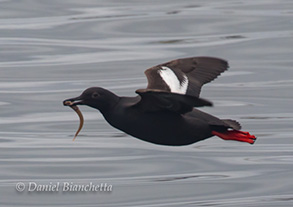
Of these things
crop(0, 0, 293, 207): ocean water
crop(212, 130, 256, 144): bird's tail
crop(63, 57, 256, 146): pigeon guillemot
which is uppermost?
crop(63, 57, 256, 146): pigeon guillemot

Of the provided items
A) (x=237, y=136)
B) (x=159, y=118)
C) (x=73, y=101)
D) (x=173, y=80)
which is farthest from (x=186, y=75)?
(x=73, y=101)

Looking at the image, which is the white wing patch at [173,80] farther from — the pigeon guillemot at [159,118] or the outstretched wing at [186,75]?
the pigeon guillemot at [159,118]

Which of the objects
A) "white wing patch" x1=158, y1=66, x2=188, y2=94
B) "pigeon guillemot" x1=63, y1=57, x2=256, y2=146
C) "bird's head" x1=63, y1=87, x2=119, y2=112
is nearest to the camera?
"pigeon guillemot" x1=63, y1=57, x2=256, y2=146

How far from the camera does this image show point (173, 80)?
29.0ft

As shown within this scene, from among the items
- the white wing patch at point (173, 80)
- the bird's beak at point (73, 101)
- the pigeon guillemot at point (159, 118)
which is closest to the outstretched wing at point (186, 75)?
the white wing patch at point (173, 80)

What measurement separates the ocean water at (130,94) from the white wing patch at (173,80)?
3.34 m

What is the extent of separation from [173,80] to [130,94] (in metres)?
10.2

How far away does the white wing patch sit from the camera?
28.6ft

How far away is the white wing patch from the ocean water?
3344mm

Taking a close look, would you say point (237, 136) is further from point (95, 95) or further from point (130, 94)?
point (130, 94)

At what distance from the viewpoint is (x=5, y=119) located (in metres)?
18.1

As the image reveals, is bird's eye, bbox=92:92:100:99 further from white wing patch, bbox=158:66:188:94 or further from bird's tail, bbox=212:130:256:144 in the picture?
bird's tail, bbox=212:130:256:144

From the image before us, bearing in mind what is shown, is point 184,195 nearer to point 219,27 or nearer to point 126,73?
point 126,73

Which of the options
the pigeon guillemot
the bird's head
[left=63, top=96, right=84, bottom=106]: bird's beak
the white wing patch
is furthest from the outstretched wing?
[left=63, top=96, right=84, bottom=106]: bird's beak
